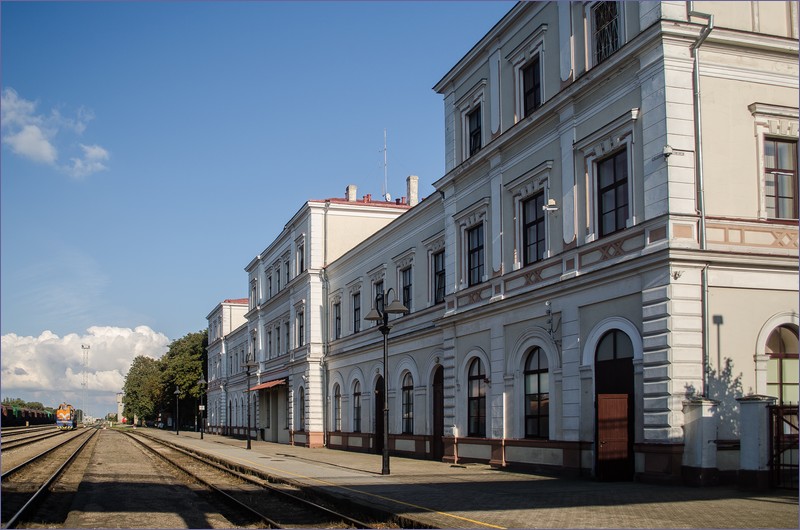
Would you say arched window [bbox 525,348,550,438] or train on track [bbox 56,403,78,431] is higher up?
arched window [bbox 525,348,550,438]

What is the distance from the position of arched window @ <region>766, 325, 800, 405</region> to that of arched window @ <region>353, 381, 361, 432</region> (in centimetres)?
2290

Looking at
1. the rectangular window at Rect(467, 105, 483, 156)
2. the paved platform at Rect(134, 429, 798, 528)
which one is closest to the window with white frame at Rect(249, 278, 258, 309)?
the rectangular window at Rect(467, 105, 483, 156)

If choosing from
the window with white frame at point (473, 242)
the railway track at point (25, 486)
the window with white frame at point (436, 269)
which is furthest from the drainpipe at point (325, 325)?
the window with white frame at point (473, 242)

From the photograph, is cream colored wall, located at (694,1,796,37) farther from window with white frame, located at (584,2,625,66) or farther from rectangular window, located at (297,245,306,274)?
rectangular window, located at (297,245,306,274)

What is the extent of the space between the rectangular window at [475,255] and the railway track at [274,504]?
8262 millimetres

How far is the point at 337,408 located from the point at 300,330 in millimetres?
6441

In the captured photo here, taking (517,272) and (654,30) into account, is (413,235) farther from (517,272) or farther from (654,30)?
(654,30)

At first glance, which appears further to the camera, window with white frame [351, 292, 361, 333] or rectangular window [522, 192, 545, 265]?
window with white frame [351, 292, 361, 333]

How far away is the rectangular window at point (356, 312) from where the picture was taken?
37938 millimetres

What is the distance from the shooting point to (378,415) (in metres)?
35.0

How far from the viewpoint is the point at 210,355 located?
84562mm

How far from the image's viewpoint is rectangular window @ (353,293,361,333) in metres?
37.9

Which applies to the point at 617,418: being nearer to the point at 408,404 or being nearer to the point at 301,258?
the point at 408,404

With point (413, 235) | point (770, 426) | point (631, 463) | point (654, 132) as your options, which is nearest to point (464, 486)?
point (631, 463)
